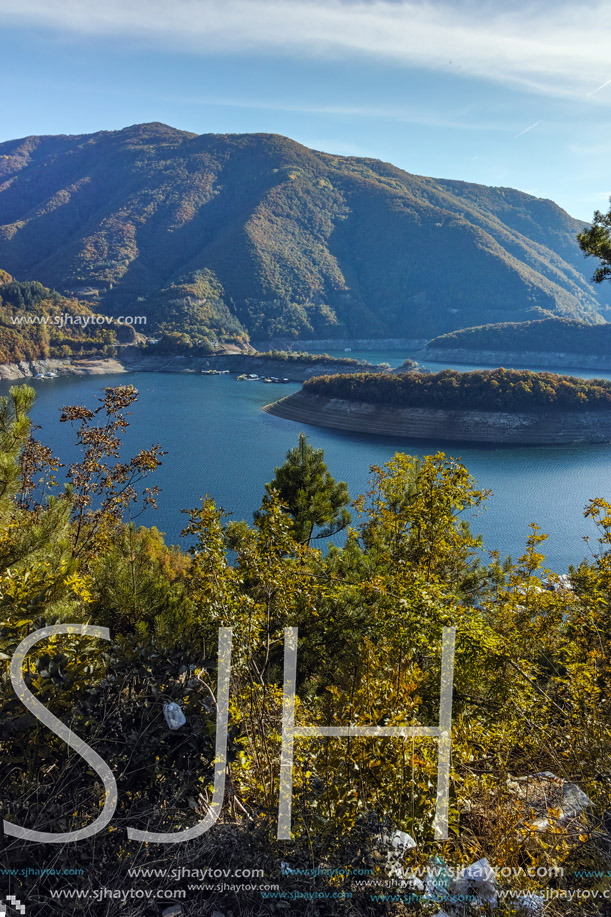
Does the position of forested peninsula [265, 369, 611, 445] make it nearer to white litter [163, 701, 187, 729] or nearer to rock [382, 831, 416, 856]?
white litter [163, 701, 187, 729]

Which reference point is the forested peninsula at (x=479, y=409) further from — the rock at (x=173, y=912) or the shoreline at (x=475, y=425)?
the rock at (x=173, y=912)

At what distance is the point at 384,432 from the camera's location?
1887 inches

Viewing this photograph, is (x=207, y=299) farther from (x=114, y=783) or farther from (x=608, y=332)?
(x=114, y=783)

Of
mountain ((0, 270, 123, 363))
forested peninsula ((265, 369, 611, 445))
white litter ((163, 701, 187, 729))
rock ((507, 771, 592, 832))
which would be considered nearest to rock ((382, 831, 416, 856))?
rock ((507, 771, 592, 832))

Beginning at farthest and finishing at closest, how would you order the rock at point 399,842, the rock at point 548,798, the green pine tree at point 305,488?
the green pine tree at point 305,488, the rock at point 548,798, the rock at point 399,842

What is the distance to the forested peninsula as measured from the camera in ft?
149

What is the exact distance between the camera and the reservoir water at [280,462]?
26.3 metres

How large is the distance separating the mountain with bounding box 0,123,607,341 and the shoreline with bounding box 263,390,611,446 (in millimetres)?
57070

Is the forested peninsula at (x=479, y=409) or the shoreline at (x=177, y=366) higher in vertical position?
the shoreline at (x=177, y=366)

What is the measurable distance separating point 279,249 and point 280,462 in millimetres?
121924

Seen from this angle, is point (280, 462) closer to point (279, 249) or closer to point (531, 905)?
point (531, 905)

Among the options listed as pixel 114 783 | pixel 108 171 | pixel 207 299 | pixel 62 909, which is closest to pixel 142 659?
pixel 114 783

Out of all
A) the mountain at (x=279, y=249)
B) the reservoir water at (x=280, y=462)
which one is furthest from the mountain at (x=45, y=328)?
the reservoir water at (x=280, y=462)

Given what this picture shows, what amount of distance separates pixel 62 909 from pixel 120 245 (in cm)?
16591
